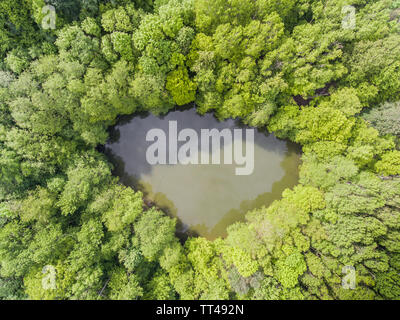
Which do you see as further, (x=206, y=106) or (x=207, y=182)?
(x=207, y=182)

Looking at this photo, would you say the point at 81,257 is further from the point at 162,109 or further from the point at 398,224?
the point at 398,224

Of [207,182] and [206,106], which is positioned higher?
[206,106]

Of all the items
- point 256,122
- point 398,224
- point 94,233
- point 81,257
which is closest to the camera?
point 398,224

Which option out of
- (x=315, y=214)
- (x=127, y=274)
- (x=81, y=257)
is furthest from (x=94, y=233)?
(x=315, y=214)

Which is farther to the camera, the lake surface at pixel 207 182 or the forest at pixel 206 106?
the lake surface at pixel 207 182
